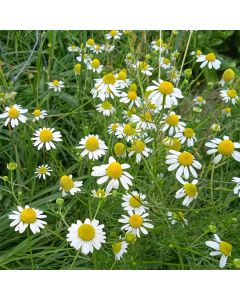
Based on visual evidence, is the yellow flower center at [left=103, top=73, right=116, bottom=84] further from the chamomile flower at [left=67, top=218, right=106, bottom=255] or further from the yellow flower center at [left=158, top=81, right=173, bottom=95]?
the chamomile flower at [left=67, top=218, right=106, bottom=255]

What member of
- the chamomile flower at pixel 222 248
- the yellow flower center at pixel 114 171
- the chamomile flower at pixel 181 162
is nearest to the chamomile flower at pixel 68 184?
the yellow flower center at pixel 114 171

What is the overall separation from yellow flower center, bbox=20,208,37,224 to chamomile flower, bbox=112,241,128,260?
206mm

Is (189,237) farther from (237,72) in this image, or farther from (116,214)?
(237,72)

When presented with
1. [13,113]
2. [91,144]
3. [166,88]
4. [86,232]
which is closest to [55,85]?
[13,113]

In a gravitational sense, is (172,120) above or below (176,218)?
above

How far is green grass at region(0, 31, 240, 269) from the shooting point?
1199 millimetres

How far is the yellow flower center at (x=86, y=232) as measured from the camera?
3.27ft

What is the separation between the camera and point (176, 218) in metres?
1.15

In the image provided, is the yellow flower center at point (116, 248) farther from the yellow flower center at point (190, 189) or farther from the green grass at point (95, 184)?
the yellow flower center at point (190, 189)

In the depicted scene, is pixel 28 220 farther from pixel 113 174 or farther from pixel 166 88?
pixel 166 88

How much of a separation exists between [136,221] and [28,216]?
262 millimetres

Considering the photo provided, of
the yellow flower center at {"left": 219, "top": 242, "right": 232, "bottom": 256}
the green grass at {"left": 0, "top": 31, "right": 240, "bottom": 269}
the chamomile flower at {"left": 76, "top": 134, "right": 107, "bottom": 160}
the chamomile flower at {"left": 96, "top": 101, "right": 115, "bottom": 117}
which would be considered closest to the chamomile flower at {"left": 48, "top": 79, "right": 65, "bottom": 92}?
the green grass at {"left": 0, "top": 31, "right": 240, "bottom": 269}

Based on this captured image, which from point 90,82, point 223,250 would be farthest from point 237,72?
point 223,250

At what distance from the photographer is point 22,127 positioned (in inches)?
69.0
